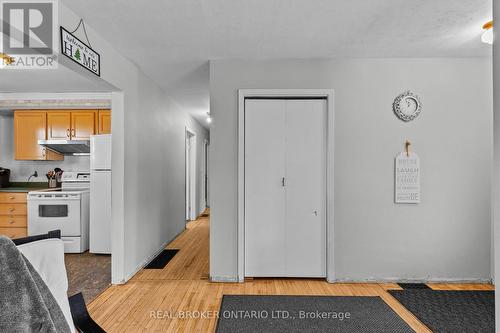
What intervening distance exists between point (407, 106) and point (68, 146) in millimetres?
5064

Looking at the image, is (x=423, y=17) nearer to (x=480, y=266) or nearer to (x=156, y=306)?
(x=480, y=266)

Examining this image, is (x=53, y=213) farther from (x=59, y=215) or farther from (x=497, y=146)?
(x=497, y=146)

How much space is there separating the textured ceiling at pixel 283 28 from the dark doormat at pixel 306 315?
2.48 meters

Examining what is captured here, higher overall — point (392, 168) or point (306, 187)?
point (392, 168)

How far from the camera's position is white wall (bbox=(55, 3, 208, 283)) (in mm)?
3160

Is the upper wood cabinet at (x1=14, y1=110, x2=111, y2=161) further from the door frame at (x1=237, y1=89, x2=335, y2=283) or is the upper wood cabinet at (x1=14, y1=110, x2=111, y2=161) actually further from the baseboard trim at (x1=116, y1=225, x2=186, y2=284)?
the door frame at (x1=237, y1=89, x2=335, y2=283)

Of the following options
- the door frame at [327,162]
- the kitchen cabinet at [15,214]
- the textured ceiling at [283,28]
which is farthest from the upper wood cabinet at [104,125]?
the door frame at [327,162]

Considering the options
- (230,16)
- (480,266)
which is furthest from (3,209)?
(480,266)

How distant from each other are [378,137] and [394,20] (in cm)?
125

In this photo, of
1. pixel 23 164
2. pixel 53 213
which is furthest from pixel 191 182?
pixel 23 164

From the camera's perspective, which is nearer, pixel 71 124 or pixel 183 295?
pixel 183 295

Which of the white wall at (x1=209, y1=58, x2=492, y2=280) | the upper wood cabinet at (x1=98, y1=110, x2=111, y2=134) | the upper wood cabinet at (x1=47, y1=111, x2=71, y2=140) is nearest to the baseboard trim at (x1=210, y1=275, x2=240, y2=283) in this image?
the white wall at (x1=209, y1=58, x2=492, y2=280)

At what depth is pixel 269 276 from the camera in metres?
3.47

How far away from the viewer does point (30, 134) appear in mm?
5156
